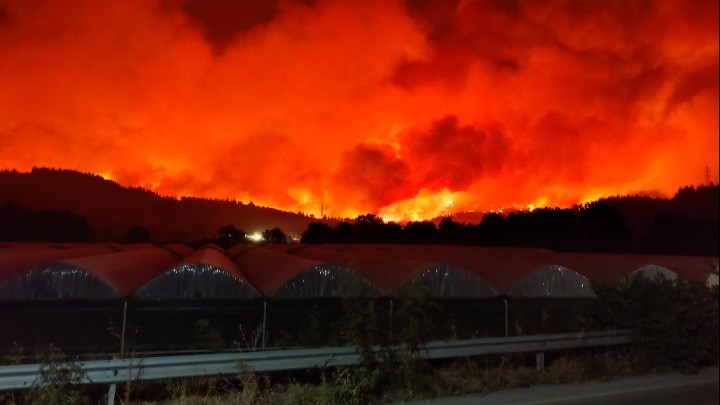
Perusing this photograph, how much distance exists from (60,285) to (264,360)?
6.75 metres

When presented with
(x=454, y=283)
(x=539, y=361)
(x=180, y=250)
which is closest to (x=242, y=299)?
(x=454, y=283)

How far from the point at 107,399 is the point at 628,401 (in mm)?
7567

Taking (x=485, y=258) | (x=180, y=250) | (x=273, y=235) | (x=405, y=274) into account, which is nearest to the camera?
(x=405, y=274)

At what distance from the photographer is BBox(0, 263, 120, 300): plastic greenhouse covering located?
13.1 m

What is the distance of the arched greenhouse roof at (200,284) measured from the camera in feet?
44.5

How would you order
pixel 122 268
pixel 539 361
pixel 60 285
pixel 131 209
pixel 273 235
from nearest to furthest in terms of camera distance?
pixel 539 361 → pixel 60 285 → pixel 122 268 → pixel 273 235 → pixel 131 209

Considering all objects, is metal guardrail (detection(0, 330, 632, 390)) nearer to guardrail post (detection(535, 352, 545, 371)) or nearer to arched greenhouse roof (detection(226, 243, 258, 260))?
guardrail post (detection(535, 352, 545, 371))

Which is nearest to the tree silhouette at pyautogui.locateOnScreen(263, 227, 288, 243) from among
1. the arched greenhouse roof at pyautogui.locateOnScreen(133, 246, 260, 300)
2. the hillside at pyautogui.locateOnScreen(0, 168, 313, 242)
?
the hillside at pyautogui.locateOnScreen(0, 168, 313, 242)

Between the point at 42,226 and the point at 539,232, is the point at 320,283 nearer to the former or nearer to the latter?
the point at 539,232

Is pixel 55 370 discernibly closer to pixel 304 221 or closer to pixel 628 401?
pixel 628 401

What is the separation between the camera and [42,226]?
40.6 metres

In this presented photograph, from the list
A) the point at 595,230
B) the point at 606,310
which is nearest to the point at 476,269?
the point at 606,310

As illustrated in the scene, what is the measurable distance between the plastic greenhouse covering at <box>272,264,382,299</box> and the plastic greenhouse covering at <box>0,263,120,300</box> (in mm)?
3853

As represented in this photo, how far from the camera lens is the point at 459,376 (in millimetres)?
9945
